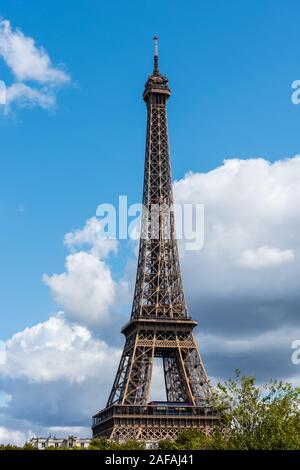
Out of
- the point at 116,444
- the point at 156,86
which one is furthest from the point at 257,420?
the point at 156,86

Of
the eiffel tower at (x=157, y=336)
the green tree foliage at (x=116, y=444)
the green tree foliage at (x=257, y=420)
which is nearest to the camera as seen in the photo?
the green tree foliage at (x=257, y=420)

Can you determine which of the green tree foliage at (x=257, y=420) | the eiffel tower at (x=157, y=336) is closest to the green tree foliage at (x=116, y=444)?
the eiffel tower at (x=157, y=336)

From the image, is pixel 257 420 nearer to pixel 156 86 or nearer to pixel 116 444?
pixel 116 444

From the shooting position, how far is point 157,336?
140 meters

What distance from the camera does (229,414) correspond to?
210 feet

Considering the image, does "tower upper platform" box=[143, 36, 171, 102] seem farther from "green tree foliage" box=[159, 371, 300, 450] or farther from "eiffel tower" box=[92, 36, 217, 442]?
"green tree foliage" box=[159, 371, 300, 450]

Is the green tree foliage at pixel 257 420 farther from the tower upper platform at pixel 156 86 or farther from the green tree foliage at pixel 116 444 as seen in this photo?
the tower upper platform at pixel 156 86

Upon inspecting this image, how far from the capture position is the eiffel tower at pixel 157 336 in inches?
5162
